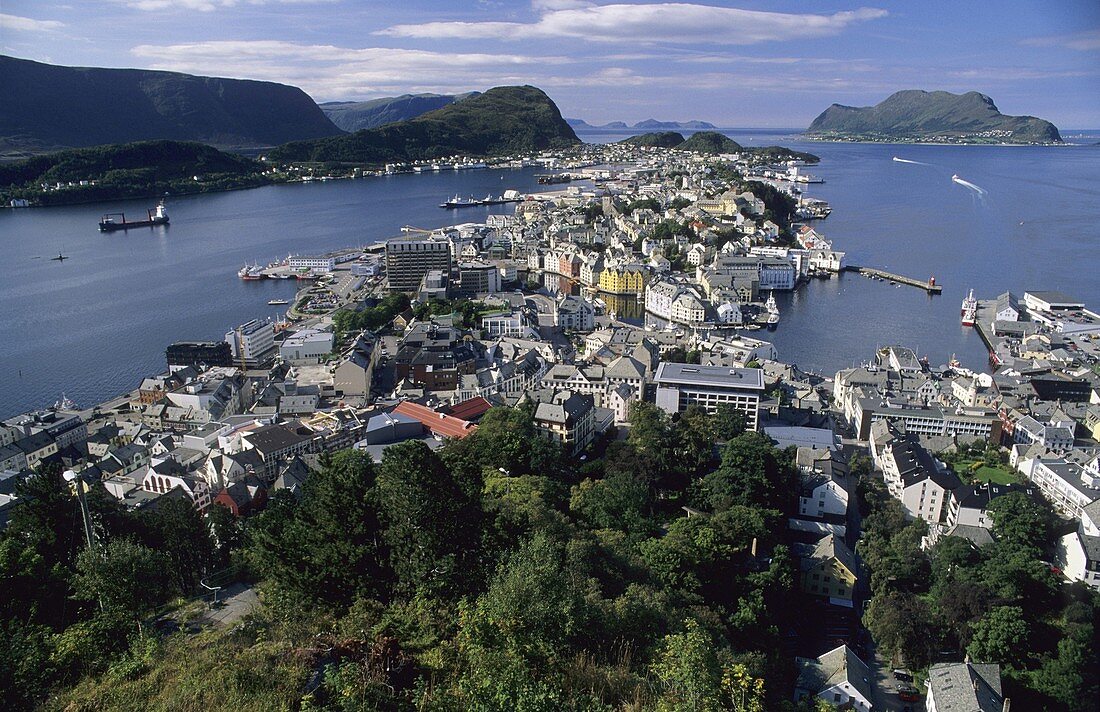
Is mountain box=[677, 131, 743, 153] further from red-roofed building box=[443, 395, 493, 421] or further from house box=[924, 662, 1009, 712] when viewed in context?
house box=[924, 662, 1009, 712]

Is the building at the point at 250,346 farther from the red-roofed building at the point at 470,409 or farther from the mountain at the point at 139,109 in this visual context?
the mountain at the point at 139,109

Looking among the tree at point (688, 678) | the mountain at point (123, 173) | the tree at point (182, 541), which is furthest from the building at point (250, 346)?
the mountain at point (123, 173)

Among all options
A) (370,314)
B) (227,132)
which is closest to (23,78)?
(227,132)

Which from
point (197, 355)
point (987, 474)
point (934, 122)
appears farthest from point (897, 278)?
point (934, 122)

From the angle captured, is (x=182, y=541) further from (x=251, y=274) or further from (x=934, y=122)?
(x=934, y=122)

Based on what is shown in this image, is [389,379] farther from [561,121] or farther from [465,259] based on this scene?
[561,121]

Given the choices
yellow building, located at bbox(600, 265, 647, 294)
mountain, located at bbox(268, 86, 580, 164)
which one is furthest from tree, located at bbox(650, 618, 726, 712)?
mountain, located at bbox(268, 86, 580, 164)
